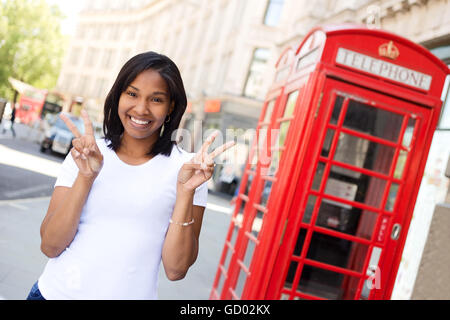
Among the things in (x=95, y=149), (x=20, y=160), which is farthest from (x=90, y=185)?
(x=20, y=160)

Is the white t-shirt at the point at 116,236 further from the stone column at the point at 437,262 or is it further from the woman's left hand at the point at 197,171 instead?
the stone column at the point at 437,262

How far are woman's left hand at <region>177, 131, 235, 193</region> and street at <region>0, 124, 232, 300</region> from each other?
2472 mm

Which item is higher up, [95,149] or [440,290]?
[95,149]

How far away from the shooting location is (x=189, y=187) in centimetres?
150

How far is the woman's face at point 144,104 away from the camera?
153cm

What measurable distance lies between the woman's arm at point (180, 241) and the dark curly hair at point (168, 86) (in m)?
0.20

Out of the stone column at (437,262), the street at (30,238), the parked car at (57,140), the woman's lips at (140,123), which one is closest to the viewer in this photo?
the woman's lips at (140,123)

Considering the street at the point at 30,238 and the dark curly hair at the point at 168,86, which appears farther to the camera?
the street at the point at 30,238

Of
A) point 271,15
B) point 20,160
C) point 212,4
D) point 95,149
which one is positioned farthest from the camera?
point 212,4

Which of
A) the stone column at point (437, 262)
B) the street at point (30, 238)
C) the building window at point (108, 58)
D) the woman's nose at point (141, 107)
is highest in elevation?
the building window at point (108, 58)

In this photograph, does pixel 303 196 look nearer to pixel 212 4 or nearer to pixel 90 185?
pixel 90 185

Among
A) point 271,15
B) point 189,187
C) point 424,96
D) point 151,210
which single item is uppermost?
point 271,15

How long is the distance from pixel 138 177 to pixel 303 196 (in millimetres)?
2276

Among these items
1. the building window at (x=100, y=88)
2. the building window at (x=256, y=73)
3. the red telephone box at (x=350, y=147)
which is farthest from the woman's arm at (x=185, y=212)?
the building window at (x=100, y=88)
